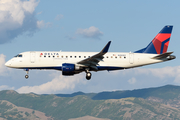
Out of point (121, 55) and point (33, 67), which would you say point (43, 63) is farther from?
point (121, 55)

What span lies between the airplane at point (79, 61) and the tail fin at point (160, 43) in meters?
3.53

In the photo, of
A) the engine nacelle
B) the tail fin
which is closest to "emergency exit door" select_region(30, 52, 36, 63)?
the engine nacelle

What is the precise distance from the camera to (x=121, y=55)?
6412 centimetres

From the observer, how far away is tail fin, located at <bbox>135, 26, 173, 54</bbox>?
68.8 meters

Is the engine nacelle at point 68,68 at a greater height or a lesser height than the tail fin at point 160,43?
lesser

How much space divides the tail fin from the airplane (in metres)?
3.53

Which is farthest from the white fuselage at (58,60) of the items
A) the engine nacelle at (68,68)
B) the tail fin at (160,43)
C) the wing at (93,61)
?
the tail fin at (160,43)

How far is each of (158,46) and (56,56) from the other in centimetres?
2365

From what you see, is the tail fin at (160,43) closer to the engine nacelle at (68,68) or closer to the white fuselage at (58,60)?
the white fuselage at (58,60)

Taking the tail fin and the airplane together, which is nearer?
the airplane

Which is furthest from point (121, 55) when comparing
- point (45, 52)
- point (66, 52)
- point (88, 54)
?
point (45, 52)

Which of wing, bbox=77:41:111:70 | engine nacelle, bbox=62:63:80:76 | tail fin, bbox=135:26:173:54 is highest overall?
tail fin, bbox=135:26:173:54

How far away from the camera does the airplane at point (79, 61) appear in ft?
198

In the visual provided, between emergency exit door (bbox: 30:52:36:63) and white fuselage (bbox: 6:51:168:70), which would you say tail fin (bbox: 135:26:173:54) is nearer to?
white fuselage (bbox: 6:51:168:70)
